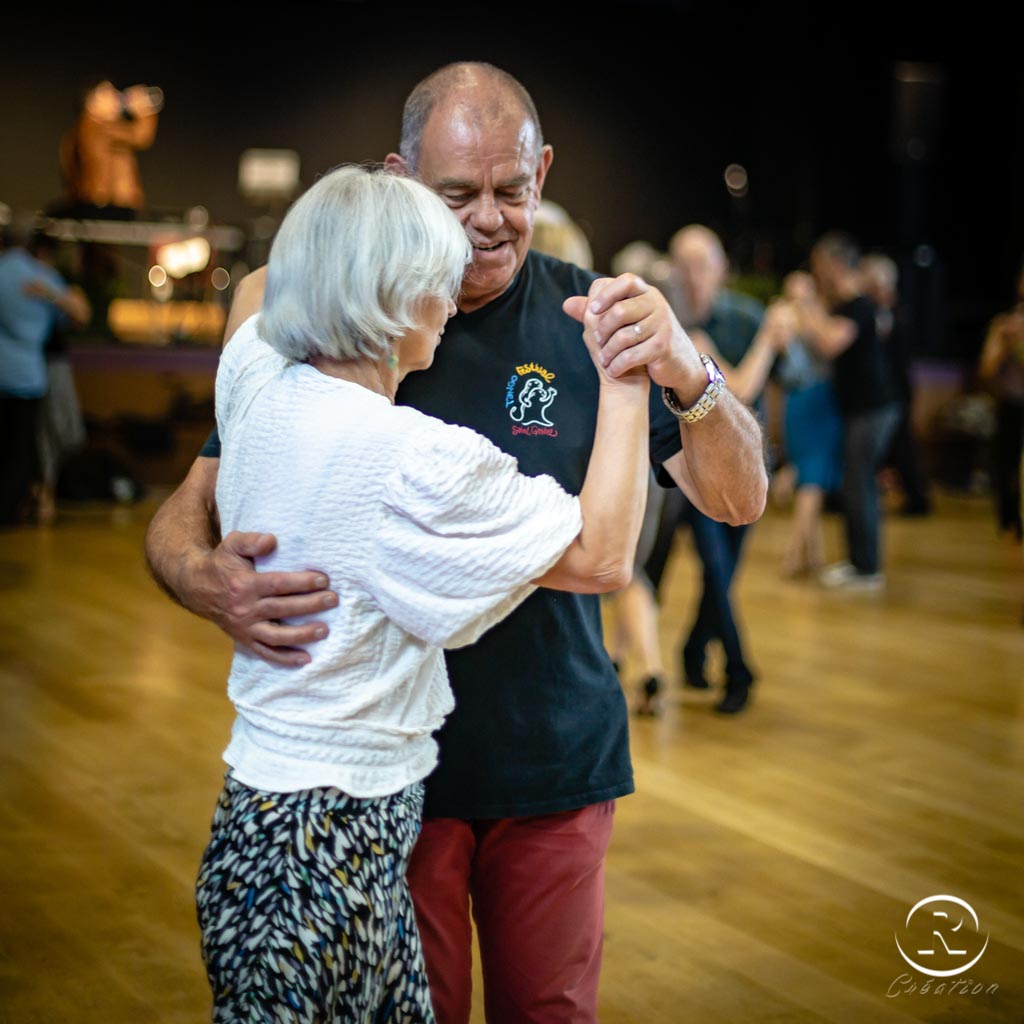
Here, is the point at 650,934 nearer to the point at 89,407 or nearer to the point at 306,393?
the point at 306,393

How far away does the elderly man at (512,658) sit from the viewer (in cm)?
162

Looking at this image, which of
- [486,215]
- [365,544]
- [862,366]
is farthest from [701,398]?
[862,366]

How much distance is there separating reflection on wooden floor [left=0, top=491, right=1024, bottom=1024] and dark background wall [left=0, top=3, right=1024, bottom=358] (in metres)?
7.67

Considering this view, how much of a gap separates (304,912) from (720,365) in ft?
11.5

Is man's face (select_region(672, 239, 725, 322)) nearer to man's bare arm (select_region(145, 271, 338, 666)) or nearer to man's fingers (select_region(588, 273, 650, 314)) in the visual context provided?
man's bare arm (select_region(145, 271, 338, 666))

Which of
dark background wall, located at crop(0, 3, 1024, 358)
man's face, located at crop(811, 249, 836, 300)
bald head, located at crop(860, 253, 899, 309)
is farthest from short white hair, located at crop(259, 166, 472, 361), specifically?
dark background wall, located at crop(0, 3, 1024, 358)

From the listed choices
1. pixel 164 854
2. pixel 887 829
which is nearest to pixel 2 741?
pixel 164 854

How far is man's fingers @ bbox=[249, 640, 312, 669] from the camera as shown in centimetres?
131

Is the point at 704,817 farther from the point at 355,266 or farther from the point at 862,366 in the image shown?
the point at 862,366

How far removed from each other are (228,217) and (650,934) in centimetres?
1191

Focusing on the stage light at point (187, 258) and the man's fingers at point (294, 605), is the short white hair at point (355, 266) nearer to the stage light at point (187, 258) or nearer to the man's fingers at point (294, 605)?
the man's fingers at point (294, 605)

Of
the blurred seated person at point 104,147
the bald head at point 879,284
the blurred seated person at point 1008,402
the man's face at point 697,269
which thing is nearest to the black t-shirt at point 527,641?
the man's face at point 697,269

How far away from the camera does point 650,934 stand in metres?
Answer: 2.87

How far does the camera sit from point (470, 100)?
64.1 inches
